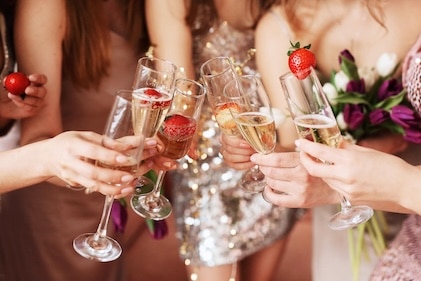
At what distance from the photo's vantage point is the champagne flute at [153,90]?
1.40 metres

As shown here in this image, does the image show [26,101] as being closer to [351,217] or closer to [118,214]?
A: [118,214]

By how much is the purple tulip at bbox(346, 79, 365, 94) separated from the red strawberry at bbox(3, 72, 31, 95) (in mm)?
873

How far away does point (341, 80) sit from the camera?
73.1 inches

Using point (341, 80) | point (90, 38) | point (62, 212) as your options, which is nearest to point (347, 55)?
point (341, 80)

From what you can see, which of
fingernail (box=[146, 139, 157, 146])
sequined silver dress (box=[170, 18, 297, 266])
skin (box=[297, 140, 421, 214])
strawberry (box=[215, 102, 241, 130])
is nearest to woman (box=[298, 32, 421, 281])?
skin (box=[297, 140, 421, 214])

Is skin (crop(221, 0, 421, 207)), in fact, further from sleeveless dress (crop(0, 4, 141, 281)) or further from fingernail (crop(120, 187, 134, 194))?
fingernail (crop(120, 187, 134, 194))

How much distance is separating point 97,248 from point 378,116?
865 millimetres

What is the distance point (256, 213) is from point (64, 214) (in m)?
0.63

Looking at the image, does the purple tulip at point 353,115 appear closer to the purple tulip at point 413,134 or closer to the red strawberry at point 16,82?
the purple tulip at point 413,134

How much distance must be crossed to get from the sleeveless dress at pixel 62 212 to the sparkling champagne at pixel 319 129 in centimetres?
83

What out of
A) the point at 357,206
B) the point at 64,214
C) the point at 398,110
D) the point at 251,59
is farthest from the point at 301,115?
the point at 64,214

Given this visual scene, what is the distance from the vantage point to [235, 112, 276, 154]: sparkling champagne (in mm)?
1477

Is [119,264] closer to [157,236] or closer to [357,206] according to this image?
[157,236]

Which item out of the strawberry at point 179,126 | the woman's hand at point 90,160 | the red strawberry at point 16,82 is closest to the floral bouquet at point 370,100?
the strawberry at point 179,126
